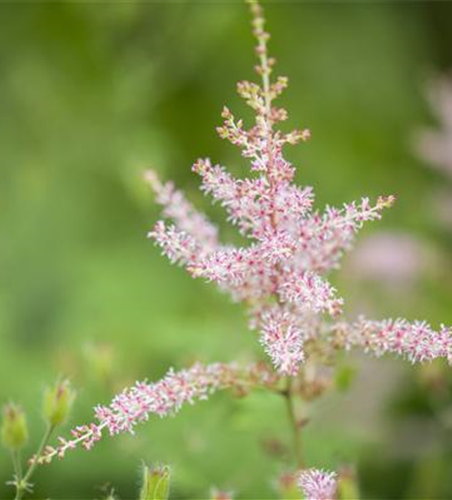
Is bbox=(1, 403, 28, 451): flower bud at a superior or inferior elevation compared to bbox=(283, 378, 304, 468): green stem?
inferior

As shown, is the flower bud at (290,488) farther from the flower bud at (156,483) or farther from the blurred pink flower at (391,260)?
the blurred pink flower at (391,260)

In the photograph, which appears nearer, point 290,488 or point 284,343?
point 284,343

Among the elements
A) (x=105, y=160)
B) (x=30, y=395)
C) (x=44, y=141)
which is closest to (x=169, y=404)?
(x=30, y=395)

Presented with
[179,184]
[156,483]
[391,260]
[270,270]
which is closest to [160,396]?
[156,483]

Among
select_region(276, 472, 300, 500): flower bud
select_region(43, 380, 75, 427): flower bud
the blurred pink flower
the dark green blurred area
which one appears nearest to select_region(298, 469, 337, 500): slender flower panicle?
select_region(276, 472, 300, 500): flower bud

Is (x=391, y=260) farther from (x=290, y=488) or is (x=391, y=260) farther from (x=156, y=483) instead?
(x=156, y=483)

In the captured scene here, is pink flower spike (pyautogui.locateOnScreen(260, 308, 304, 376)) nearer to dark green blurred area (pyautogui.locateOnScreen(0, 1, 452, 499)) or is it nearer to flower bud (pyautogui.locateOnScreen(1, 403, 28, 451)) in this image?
flower bud (pyautogui.locateOnScreen(1, 403, 28, 451))

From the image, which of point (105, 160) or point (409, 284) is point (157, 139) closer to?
point (105, 160)
